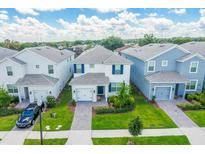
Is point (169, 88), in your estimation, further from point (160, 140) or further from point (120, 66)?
point (160, 140)

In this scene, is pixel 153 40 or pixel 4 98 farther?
pixel 153 40

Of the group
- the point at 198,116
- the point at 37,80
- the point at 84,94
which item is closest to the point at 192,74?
the point at 198,116

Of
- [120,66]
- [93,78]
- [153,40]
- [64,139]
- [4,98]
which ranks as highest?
[153,40]

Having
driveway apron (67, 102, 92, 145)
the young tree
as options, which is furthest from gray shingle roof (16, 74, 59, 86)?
the young tree

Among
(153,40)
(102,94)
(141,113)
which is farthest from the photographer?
(153,40)

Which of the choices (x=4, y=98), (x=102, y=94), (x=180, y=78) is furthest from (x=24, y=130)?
(x=180, y=78)

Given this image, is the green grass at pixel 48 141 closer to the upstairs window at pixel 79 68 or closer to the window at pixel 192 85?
the upstairs window at pixel 79 68

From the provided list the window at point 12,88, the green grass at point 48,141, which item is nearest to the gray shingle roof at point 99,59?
the window at point 12,88

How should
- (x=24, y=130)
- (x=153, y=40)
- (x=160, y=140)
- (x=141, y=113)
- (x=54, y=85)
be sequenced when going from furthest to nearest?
(x=153, y=40) → (x=54, y=85) → (x=141, y=113) → (x=24, y=130) → (x=160, y=140)
